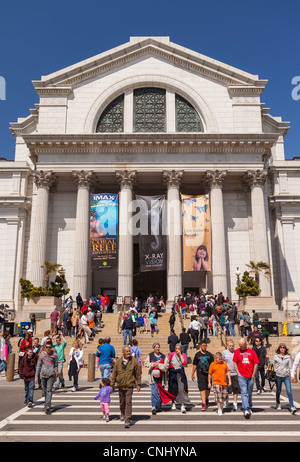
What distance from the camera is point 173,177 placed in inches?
1396

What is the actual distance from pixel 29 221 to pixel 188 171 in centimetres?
1548

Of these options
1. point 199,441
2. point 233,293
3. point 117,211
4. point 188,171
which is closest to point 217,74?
point 188,171

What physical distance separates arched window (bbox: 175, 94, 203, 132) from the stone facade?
488 mm

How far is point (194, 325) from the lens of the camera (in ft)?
70.0

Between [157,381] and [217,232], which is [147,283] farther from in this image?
[157,381]

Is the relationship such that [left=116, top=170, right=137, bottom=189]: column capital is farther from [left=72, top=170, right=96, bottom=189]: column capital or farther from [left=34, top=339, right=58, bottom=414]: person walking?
[left=34, top=339, right=58, bottom=414]: person walking

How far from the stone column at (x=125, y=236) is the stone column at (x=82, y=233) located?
269cm

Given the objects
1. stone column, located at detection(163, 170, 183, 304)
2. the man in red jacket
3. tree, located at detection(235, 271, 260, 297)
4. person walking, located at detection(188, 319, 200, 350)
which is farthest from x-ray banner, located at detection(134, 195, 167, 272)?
the man in red jacket

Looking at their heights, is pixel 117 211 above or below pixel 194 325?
above

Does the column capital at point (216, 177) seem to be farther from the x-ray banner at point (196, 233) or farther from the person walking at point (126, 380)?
the person walking at point (126, 380)

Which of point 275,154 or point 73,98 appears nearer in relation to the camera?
point 73,98

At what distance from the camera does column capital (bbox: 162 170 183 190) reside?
35.4 m

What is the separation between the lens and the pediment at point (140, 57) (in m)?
38.2
